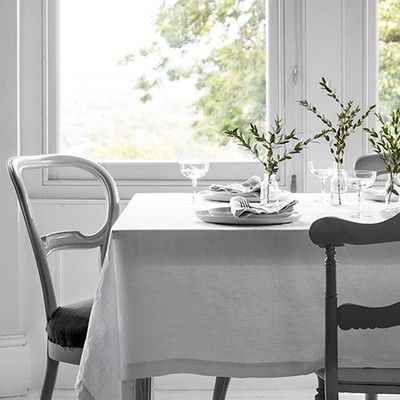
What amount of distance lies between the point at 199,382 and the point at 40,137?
1.22 m

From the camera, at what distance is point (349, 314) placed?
1648mm

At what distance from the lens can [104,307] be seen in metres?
1.80

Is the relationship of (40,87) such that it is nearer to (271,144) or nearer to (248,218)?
(271,144)

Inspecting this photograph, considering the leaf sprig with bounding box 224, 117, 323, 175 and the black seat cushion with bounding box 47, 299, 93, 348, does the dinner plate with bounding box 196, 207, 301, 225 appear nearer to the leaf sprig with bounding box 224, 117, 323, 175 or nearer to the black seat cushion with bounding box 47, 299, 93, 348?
the leaf sprig with bounding box 224, 117, 323, 175

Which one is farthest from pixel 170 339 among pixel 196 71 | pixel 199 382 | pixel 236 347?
pixel 196 71

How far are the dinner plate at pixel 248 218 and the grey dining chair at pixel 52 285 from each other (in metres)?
0.41

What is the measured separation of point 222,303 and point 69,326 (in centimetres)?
63

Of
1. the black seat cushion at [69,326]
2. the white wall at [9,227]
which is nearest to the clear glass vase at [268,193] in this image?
the black seat cushion at [69,326]

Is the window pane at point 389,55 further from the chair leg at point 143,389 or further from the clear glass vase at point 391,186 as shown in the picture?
the chair leg at point 143,389

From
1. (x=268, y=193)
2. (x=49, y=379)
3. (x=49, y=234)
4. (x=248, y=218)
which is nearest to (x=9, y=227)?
(x=49, y=234)

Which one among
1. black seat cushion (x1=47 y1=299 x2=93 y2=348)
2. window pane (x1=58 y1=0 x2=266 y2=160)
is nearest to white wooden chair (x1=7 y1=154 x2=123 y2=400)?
black seat cushion (x1=47 y1=299 x2=93 y2=348)

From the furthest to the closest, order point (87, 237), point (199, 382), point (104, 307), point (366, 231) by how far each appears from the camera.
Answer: point (199, 382) < point (87, 237) < point (104, 307) < point (366, 231)

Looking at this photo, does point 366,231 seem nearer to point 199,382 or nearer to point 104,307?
point 104,307

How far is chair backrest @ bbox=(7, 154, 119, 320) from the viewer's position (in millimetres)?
2428
